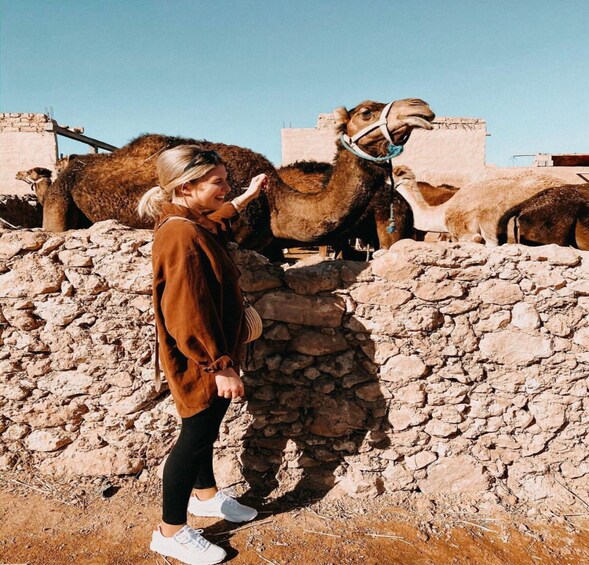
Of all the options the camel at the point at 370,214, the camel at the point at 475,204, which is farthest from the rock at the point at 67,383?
the camel at the point at 475,204

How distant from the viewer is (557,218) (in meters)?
5.62

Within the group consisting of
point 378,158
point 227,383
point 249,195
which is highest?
point 378,158

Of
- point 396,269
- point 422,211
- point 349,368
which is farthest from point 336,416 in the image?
point 422,211

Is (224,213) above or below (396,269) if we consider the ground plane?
above

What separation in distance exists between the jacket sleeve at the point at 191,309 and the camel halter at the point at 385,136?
2.78 metres

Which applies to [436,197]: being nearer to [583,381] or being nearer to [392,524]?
[583,381]

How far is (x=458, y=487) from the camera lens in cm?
306

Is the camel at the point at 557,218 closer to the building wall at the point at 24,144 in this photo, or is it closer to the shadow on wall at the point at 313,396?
the shadow on wall at the point at 313,396

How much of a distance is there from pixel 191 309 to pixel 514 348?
7.08 ft

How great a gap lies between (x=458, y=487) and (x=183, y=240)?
8.16 ft

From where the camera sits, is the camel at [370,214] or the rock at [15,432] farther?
the camel at [370,214]

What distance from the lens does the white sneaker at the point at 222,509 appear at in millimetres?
2719

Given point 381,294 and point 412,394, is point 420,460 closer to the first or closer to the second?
point 412,394

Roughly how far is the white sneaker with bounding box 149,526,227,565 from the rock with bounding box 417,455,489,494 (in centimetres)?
148
